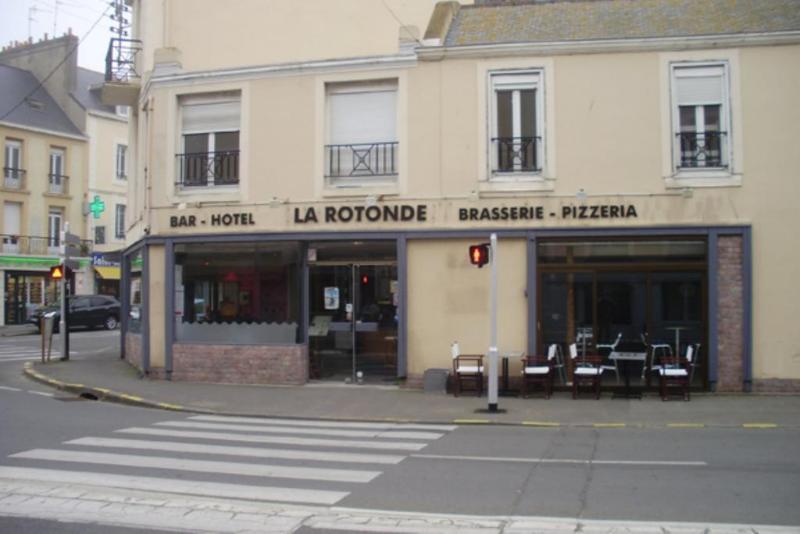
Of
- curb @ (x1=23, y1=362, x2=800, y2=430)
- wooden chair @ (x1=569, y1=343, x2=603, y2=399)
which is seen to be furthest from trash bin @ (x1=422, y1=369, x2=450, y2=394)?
curb @ (x1=23, y1=362, x2=800, y2=430)

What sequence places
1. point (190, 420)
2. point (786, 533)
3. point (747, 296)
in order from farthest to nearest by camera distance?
point (747, 296) → point (190, 420) → point (786, 533)

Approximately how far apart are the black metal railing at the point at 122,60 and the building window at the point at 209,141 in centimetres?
381

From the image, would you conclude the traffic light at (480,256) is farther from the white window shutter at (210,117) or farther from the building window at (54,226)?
the building window at (54,226)

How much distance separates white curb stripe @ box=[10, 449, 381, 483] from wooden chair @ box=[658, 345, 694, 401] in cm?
752

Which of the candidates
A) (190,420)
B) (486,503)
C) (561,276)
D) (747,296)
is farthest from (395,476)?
(747,296)

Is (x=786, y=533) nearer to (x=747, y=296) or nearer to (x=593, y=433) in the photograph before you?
(x=593, y=433)

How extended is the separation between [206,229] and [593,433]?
912 centimetres

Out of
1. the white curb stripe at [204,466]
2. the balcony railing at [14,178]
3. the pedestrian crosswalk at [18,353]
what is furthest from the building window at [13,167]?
the white curb stripe at [204,466]

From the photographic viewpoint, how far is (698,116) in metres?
14.6

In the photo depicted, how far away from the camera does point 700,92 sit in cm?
1450

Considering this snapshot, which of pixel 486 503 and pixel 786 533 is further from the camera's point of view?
pixel 486 503

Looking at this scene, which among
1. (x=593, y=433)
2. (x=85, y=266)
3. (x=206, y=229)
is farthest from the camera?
(x=85, y=266)

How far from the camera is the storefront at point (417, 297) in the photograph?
14.4 m

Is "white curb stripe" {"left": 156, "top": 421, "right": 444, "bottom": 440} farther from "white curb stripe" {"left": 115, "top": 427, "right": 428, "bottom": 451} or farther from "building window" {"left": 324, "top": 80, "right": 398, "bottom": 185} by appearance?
"building window" {"left": 324, "top": 80, "right": 398, "bottom": 185}
